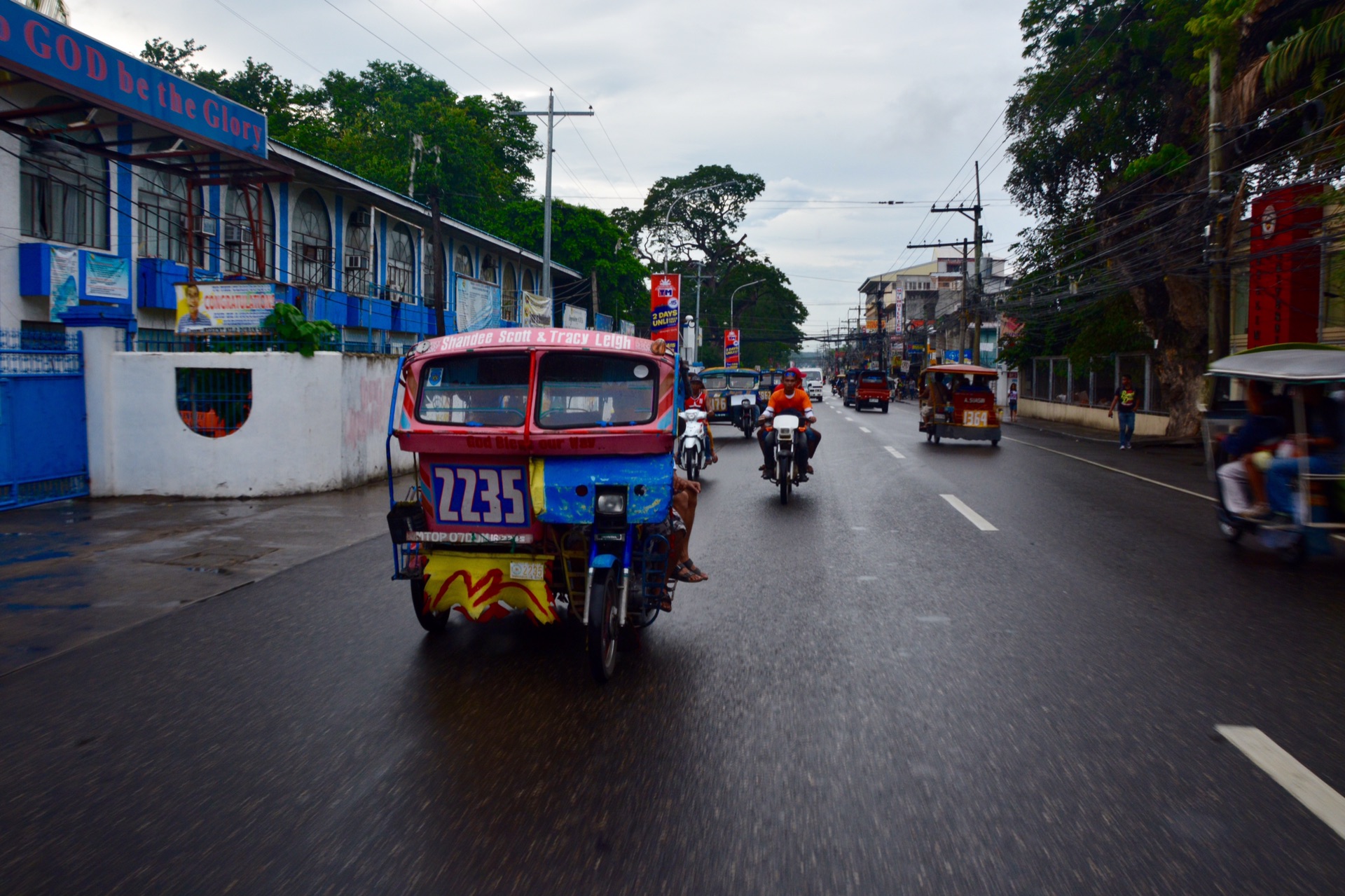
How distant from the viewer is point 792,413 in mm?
12914

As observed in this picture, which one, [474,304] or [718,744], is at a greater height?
[474,304]

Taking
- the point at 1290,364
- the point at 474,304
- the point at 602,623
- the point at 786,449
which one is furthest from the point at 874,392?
the point at 602,623

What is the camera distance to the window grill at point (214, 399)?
1328 centimetres

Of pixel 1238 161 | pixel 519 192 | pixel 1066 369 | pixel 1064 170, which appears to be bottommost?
pixel 1066 369

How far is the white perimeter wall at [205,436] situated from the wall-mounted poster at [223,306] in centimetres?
56

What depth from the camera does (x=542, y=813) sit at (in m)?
3.58

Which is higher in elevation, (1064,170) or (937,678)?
(1064,170)

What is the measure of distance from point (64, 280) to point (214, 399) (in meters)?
5.17

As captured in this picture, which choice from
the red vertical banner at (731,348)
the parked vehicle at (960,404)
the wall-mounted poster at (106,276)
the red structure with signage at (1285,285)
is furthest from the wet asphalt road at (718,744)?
the red vertical banner at (731,348)

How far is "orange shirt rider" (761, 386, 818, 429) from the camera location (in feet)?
42.7

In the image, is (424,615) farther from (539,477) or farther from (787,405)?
(787,405)

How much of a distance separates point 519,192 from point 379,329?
2669 cm

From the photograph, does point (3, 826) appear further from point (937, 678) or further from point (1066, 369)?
point (1066, 369)

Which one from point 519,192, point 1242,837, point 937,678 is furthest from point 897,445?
point 519,192
